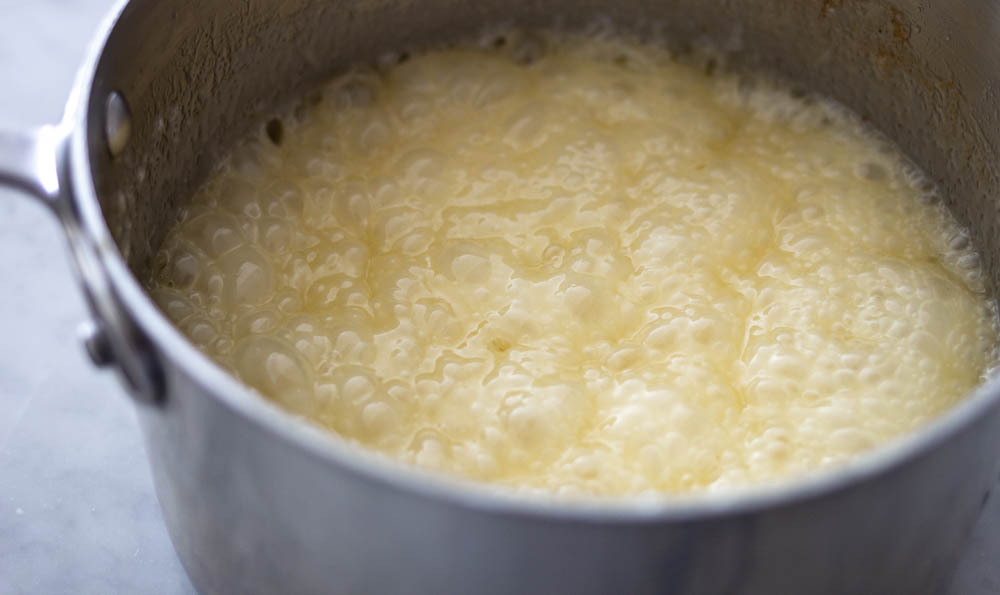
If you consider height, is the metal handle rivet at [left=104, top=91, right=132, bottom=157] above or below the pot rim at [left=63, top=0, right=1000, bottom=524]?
below

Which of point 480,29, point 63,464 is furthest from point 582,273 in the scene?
point 63,464

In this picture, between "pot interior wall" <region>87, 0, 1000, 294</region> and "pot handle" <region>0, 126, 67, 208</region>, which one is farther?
"pot interior wall" <region>87, 0, 1000, 294</region>

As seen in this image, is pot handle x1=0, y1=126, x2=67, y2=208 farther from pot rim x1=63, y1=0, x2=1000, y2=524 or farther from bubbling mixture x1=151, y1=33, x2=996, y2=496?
bubbling mixture x1=151, y1=33, x2=996, y2=496

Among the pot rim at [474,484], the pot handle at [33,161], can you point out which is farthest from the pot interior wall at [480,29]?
the pot rim at [474,484]

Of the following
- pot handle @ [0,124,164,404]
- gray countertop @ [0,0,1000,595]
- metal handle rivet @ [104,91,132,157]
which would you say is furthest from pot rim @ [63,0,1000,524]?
gray countertop @ [0,0,1000,595]

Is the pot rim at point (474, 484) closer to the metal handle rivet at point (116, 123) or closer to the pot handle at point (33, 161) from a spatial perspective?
the pot handle at point (33, 161)

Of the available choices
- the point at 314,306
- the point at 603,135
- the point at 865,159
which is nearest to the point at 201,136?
the point at 314,306
